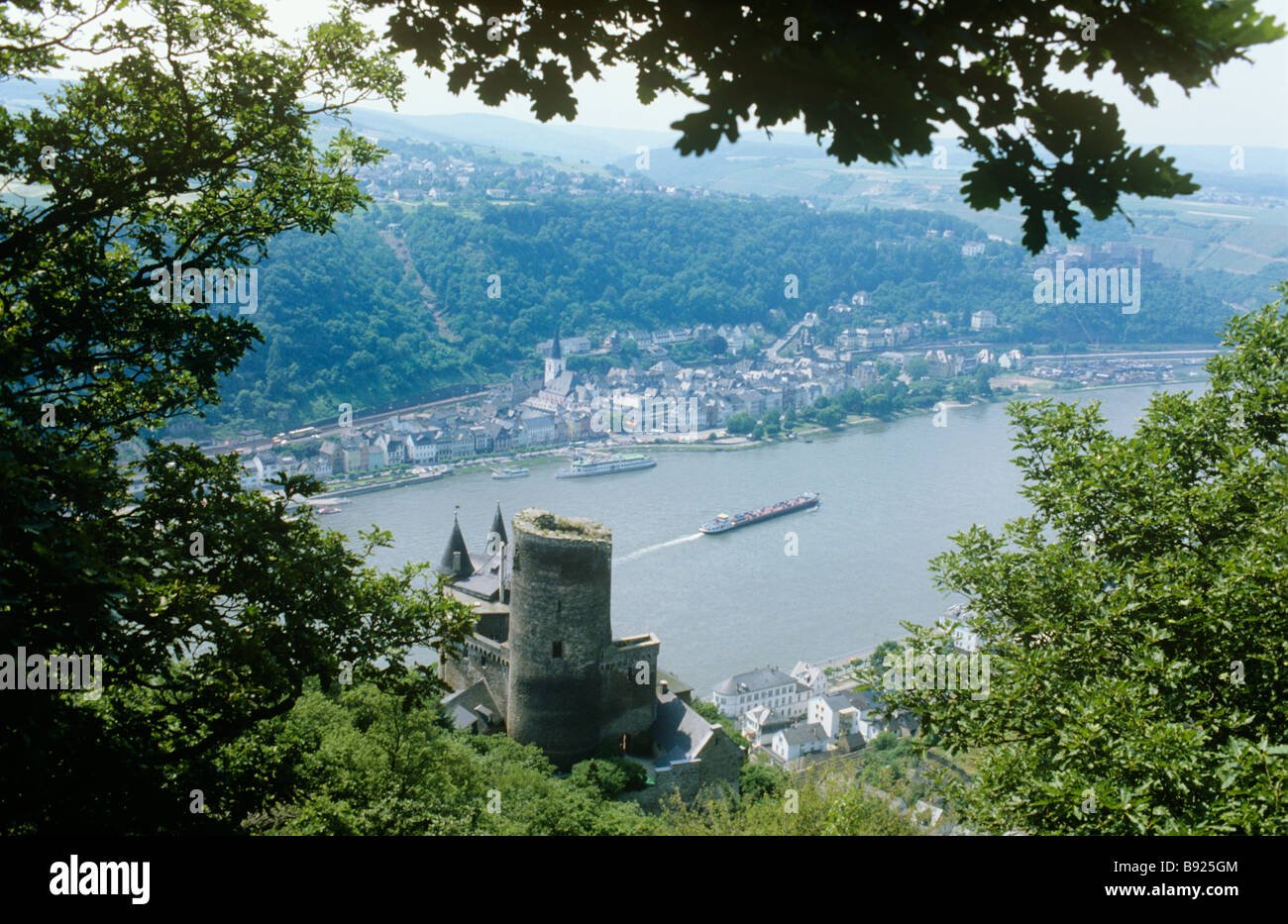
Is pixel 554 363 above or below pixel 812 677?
above

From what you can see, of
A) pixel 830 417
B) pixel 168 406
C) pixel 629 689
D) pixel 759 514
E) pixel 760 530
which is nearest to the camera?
pixel 168 406

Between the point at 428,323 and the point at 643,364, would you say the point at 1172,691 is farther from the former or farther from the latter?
the point at 643,364

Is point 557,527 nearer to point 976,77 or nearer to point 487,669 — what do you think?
point 487,669

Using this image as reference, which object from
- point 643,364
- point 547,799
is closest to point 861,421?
point 643,364

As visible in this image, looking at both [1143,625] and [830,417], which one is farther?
[830,417]

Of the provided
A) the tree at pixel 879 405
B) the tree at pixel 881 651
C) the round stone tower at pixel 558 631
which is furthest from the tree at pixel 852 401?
the round stone tower at pixel 558 631

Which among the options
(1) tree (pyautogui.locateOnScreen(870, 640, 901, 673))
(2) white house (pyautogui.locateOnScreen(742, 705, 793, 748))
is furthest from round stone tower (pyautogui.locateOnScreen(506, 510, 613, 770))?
(1) tree (pyautogui.locateOnScreen(870, 640, 901, 673))

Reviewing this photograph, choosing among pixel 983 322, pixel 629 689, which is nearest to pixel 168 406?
pixel 629 689

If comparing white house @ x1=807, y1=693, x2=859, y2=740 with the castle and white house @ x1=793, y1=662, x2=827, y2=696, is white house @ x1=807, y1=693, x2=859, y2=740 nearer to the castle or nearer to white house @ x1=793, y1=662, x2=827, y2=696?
white house @ x1=793, y1=662, x2=827, y2=696
